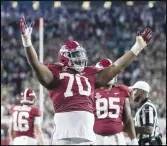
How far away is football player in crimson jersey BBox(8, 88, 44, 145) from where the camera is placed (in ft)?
31.2

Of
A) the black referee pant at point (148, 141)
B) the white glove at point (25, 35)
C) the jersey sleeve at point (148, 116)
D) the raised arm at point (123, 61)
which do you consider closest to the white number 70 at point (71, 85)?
the raised arm at point (123, 61)

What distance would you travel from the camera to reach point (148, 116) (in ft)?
25.0

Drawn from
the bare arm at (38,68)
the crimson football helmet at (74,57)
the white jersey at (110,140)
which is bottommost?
the white jersey at (110,140)

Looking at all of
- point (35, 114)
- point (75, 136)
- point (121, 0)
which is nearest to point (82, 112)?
point (75, 136)

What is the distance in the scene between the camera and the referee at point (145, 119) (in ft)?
25.0

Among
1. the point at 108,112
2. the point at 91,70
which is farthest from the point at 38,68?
the point at 108,112

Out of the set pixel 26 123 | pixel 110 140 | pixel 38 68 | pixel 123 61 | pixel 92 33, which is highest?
pixel 92 33

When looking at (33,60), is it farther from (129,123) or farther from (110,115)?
(129,123)

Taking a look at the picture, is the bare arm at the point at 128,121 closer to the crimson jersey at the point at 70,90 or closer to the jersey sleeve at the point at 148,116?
the jersey sleeve at the point at 148,116

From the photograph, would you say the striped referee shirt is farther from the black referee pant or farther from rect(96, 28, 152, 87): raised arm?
rect(96, 28, 152, 87): raised arm

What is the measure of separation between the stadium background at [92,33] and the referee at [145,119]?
10.2 m

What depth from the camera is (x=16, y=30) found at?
22391mm

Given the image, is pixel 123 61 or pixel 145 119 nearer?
pixel 123 61

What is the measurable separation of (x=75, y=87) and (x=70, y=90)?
49 mm
